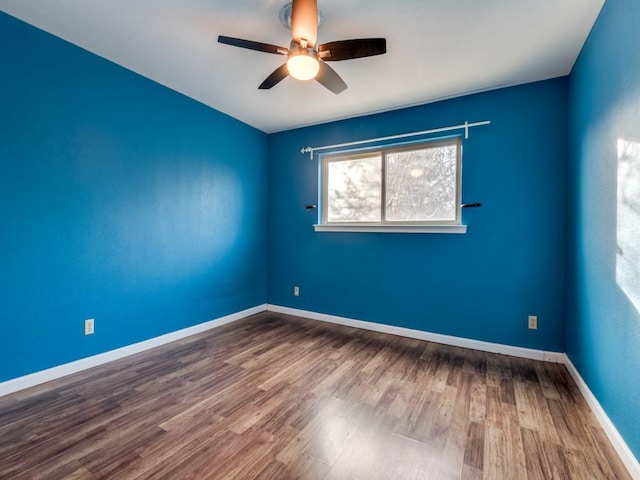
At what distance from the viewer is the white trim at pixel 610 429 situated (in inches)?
52.7

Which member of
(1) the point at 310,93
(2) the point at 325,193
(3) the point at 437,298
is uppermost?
(1) the point at 310,93

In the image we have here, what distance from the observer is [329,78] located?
2.00 m

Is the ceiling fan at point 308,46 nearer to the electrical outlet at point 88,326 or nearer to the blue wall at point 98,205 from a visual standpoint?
the blue wall at point 98,205

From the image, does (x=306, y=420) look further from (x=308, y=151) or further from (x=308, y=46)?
(x=308, y=151)

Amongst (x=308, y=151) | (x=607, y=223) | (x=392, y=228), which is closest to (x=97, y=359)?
(x=392, y=228)

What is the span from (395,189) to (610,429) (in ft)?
8.22

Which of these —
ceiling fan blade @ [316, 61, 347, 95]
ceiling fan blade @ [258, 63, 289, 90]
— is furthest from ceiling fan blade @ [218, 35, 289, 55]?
ceiling fan blade @ [316, 61, 347, 95]

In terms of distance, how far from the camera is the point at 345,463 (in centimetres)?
140

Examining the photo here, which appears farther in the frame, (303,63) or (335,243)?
(335,243)

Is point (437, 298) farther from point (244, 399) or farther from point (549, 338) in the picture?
point (244, 399)

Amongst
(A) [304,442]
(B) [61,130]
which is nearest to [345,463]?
(A) [304,442]

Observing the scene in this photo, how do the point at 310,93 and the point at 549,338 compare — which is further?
the point at 310,93

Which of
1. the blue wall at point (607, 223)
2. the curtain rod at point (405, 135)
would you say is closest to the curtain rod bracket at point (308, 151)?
the curtain rod at point (405, 135)

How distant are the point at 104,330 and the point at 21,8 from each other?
234cm
